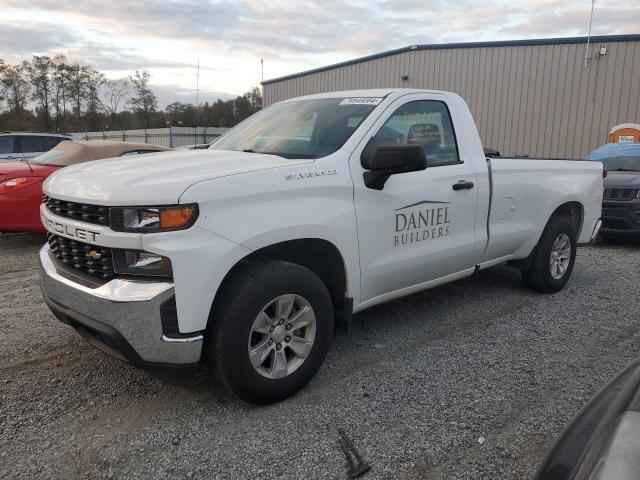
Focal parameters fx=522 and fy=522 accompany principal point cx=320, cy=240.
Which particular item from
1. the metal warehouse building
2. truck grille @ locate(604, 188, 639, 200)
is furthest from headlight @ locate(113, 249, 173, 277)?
the metal warehouse building

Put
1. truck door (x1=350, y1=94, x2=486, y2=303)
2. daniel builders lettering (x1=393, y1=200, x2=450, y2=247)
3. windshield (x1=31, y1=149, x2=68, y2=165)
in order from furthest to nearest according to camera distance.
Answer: windshield (x1=31, y1=149, x2=68, y2=165) < daniel builders lettering (x1=393, y1=200, x2=450, y2=247) < truck door (x1=350, y1=94, x2=486, y2=303)

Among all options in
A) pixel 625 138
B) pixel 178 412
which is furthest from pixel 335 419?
pixel 625 138

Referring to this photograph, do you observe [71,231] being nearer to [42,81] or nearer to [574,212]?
[574,212]

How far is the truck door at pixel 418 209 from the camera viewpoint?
11.4ft

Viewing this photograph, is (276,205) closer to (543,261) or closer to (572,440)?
(572,440)

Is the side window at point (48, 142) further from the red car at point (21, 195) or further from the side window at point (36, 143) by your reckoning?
the red car at point (21, 195)

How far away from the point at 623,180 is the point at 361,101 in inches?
245

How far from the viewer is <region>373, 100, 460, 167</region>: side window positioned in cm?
377

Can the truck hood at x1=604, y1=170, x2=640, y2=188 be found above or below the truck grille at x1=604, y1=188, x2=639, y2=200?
above

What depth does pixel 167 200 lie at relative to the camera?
8.45 ft

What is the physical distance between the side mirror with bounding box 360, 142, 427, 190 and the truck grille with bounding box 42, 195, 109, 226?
160cm

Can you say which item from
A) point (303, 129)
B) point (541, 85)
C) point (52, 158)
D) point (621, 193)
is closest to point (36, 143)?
point (52, 158)

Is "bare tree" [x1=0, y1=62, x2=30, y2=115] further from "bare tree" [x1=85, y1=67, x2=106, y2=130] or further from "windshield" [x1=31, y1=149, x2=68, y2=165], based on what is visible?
"windshield" [x1=31, y1=149, x2=68, y2=165]

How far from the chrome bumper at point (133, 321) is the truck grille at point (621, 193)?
771 centimetres
